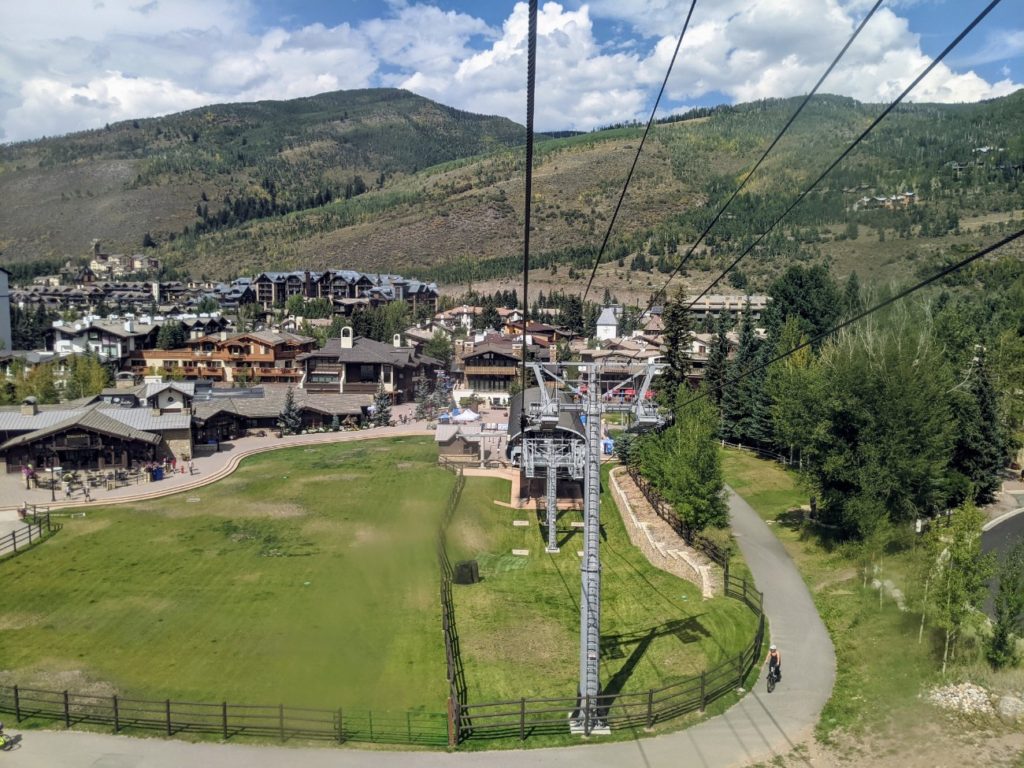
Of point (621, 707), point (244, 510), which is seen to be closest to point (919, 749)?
point (621, 707)

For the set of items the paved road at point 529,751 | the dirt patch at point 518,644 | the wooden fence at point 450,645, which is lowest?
the dirt patch at point 518,644

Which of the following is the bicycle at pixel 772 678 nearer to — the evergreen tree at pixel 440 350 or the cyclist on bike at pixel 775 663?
the cyclist on bike at pixel 775 663

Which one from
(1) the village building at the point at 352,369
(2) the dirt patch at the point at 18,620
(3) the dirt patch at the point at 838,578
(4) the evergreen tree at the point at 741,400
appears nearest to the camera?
(2) the dirt patch at the point at 18,620

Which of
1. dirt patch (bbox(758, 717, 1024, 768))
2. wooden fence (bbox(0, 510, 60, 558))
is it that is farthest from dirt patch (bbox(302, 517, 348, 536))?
dirt patch (bbox(758, 717, 1024, 768))

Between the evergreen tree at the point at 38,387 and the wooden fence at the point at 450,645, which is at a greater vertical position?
the evergreen tree at the point at 38,387

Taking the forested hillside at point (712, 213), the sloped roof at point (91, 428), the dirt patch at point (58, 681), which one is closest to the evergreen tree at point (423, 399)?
the sloped roof at point (91, 428)

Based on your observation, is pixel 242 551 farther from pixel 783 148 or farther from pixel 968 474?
pixel 783 148

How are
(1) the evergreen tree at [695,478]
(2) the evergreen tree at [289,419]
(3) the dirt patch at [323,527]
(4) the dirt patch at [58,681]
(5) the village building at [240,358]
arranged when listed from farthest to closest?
(5) the village building at [240,358] → (2) the evergreen tree at [289,419] → (3) the dirt patch at [323,527] → (1) the evergreen tree at [695,478] → (4) the dirt patch at [58,681]
